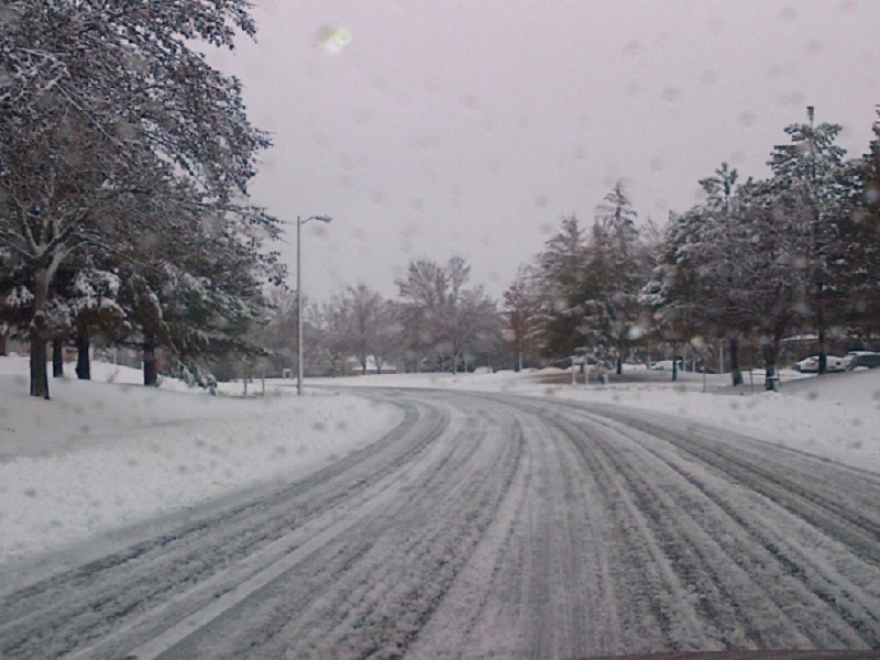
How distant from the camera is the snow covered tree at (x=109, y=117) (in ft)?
31.9

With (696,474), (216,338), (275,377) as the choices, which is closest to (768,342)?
(216,338)

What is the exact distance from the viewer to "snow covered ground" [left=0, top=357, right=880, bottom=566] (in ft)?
27.8

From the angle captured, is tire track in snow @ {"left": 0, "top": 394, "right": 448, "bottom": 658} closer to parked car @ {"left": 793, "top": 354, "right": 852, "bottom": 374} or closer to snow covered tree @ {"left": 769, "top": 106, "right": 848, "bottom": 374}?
snow covered tree @ {"left": 769, "top": 106, "right": 848, "bottom": 374}

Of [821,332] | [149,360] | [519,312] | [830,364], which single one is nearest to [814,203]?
[821,332]

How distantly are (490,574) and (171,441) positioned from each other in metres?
9.99

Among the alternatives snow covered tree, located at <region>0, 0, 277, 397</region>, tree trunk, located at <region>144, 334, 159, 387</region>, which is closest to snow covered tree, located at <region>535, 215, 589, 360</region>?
tree trunk, located at <region>144, 334, 159, 387</region>

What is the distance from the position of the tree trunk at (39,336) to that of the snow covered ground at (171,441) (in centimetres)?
55

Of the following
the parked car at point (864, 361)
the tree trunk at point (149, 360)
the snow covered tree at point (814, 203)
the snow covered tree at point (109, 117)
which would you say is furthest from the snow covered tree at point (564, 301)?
the snow covered tree at point (109, 117)

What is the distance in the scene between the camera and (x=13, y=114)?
9.73 meters

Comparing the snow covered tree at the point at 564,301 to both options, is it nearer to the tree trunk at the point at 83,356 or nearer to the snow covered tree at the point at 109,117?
the tree trunk at the point at 83,356

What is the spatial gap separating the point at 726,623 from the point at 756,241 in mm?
30130

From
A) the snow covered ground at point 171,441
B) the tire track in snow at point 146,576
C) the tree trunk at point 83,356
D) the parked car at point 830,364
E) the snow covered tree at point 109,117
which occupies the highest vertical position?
the snow covered tree at point 109,117

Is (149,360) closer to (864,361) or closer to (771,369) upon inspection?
(771,369)

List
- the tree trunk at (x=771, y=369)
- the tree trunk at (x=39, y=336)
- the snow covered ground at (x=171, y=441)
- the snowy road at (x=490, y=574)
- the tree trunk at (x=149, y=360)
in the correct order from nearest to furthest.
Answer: the snowy road at (x=490, y=574)
the snow covered ground at (x=171, y=441)
the tree trunk at (x=39, y=336)
the tree trunk at (x=149, y=360)
the tree trunk at (x=771, y=369)
